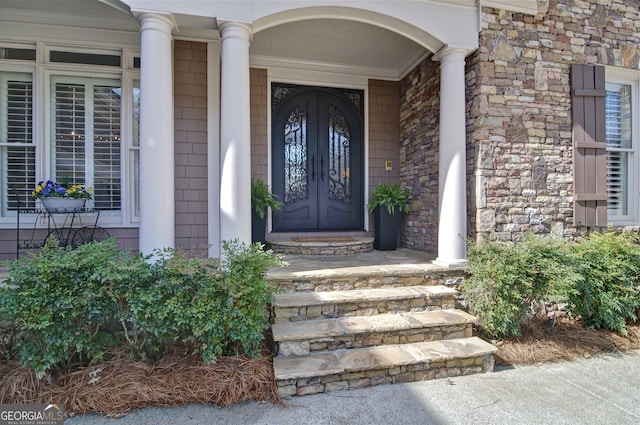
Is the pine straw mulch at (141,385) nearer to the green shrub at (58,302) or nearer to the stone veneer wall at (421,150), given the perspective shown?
the green shrub at (58,302)

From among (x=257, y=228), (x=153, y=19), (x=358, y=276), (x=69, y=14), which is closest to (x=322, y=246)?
(x=257, y=228)

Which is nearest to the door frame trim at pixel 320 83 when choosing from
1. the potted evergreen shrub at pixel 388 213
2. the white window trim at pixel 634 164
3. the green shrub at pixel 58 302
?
the potted evergreen shrub at pixel 388 213

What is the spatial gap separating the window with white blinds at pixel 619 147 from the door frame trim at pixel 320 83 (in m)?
3.18

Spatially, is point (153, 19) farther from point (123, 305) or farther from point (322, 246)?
point (322, 246)

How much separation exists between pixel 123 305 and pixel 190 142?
2.20 meters

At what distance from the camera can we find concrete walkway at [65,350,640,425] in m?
2.12

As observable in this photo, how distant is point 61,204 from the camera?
3.53 metres

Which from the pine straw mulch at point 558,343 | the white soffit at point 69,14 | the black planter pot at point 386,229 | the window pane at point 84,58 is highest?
the white soffit at point 69,14

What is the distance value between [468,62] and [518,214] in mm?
1803

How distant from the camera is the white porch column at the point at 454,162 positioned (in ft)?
12.1

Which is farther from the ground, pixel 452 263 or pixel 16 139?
pixel 16 139

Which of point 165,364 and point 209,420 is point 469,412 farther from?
point 165,364

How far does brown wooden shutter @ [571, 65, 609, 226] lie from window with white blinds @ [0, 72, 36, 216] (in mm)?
6172

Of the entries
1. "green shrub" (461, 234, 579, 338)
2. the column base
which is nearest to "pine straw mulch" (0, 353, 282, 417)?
"green shrub" (461, 234, 579, 338)
